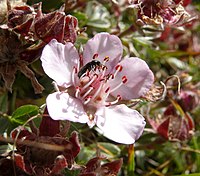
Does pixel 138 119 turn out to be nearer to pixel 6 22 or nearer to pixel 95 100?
pixel 95 100

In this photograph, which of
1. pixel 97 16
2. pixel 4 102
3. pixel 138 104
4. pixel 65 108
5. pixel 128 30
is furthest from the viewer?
pixel 97 16

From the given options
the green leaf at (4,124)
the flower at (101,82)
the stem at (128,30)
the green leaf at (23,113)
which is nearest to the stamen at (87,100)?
the flower at (101,82)

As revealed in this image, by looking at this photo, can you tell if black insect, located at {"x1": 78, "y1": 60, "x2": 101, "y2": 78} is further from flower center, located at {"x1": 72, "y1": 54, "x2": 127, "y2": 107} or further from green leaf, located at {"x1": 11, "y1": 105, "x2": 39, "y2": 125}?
green leaf, located at {"x1": 11, "y1": 105, "x2": 39, "y2": 125}

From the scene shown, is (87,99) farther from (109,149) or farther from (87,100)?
(109,149)

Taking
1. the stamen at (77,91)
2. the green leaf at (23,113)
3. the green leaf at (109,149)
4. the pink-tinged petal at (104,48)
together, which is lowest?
the green leaf at (109,149)

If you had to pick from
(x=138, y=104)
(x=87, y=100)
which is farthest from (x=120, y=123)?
(x=138, y=104)

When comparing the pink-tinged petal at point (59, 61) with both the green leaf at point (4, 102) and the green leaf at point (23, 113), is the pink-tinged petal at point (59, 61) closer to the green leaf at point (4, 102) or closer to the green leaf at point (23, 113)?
the green leaf at point (23, 113)
